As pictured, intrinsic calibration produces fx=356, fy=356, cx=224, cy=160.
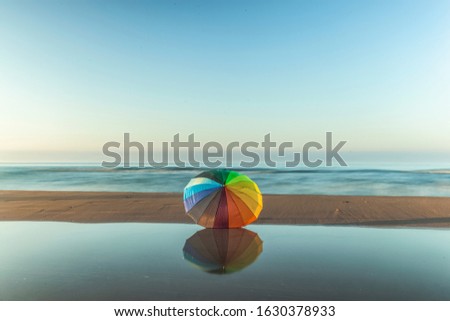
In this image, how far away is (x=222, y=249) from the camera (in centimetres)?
Answer: 706

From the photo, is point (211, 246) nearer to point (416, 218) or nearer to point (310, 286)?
point (310, 286)

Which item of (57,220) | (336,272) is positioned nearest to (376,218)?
(336,272)

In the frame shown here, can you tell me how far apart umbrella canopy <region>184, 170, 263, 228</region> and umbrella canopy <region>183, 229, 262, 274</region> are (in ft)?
1.07

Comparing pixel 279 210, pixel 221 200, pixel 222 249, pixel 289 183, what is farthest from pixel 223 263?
pixel 289 183

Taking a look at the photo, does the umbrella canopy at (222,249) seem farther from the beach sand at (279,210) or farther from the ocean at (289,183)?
the ocean at (289,183)

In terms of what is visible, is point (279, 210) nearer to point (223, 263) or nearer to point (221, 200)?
point (221, 200)

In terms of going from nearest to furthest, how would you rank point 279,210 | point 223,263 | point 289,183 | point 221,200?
point 223,263 < point 221,200 < point 279,210 < point 289,183

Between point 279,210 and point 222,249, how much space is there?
4.78 meters

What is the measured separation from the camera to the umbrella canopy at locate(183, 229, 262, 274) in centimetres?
603

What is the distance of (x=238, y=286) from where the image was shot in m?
5.03

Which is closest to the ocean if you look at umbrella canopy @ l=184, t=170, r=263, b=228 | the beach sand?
the beach sand

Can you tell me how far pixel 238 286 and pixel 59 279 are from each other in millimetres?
2710

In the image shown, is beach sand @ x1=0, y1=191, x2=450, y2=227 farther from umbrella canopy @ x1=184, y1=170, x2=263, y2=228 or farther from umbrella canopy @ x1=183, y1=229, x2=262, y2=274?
umbrella canopy @ x1=183, y1=229, x2=262, y2=274

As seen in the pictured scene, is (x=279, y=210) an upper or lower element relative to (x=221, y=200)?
lower
